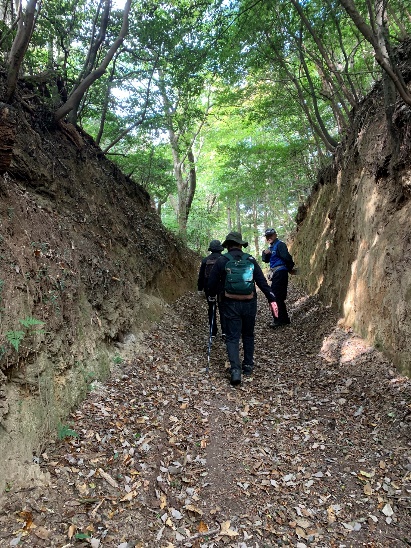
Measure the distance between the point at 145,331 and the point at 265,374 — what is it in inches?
111

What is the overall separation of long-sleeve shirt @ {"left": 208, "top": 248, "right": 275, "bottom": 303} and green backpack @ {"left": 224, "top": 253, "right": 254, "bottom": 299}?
16cm

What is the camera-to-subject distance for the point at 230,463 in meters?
4.10

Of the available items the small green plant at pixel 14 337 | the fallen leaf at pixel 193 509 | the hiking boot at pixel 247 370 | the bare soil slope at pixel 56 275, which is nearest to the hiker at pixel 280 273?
the hiking boot at pixel 247 370

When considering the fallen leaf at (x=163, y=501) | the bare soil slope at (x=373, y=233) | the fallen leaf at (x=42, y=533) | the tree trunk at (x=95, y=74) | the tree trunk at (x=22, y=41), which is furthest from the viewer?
the tree trunk at (x=95, y=74)

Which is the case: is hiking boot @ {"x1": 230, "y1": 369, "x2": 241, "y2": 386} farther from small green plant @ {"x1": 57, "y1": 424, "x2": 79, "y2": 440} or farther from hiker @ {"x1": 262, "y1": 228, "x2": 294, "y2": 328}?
hiker @ {"x1": 262, "y1": 228, "x2": 294, "y2": 328}

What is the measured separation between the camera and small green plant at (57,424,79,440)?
3.91m

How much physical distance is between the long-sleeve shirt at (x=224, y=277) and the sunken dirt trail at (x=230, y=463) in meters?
1.69

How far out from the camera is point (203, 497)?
3.58 m

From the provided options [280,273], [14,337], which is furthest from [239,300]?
[14,337]

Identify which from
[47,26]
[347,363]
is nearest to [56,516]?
[347,363]

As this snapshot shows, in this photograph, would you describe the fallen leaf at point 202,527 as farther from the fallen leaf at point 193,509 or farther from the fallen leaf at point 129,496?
the fallen leaf at point 129,496

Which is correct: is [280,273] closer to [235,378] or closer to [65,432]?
[235,378]

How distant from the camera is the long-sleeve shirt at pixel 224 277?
6.84 m

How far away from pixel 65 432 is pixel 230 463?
1991 millimetres
